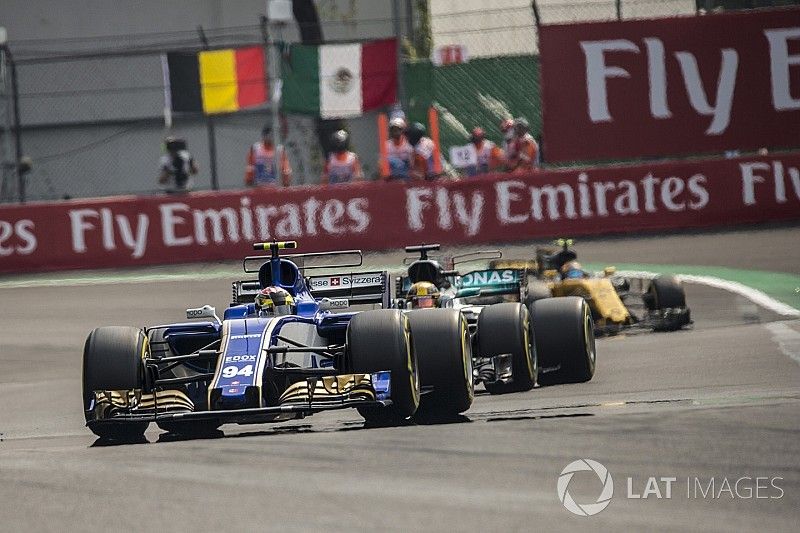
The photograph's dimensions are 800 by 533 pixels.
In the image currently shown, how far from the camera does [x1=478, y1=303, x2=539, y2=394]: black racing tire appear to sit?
1077cm

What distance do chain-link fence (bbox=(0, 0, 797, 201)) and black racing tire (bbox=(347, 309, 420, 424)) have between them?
704 inches

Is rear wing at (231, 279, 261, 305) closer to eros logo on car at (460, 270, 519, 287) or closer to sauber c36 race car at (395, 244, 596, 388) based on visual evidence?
sauber c36 race car at (395, 244, 596, 388)

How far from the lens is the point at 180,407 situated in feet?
30.5

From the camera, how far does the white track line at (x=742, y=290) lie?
51.7 ft

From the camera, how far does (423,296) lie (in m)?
12.0

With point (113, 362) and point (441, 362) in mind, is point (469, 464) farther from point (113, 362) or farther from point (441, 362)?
point (113, 362)

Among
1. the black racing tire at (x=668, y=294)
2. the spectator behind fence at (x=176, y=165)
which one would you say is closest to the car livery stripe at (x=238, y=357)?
the black racing tire at (x=668, y=294)

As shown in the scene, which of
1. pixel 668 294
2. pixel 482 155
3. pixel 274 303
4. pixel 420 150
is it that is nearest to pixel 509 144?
pixel 482 155

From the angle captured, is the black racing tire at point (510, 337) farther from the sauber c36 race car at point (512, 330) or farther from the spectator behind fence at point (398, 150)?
the spectator behind fence at point (398, 150)

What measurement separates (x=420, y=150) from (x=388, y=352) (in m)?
14.4

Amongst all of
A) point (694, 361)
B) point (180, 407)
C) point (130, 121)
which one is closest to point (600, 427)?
point (180, 407)

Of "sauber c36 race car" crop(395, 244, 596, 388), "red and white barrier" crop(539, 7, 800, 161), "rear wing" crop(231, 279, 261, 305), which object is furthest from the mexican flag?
"rear wing" crop(231, 279, 261, 305)

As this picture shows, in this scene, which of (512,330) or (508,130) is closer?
(512,330)

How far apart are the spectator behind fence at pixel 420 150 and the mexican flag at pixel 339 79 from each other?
0.62 m
